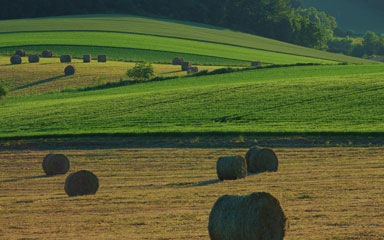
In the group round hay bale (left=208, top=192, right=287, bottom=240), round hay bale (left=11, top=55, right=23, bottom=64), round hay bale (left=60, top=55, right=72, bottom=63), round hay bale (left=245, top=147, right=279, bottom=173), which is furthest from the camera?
round hay bale (left=60, top=55, right=72, bottom=63)

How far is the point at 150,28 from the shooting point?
106688 mm

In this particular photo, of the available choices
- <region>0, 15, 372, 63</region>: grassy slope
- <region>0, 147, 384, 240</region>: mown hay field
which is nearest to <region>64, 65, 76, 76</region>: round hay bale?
<region>0, 147, 384, 240</region>: mown hay field

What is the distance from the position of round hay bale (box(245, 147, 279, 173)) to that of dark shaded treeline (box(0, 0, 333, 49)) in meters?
105

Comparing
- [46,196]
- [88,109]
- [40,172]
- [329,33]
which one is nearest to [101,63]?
[88,109]

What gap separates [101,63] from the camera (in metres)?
72.1

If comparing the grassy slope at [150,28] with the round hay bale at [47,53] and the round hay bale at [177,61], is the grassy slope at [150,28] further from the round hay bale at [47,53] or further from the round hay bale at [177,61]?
the round hay bale at [177,61]

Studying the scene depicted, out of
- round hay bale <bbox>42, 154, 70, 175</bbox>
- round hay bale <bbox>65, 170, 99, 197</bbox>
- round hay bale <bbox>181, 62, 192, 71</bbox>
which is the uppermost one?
round hay bale <bbox>181, 62, 192, 71</bbox>

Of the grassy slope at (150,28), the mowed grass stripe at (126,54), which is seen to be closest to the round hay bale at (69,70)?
the mowed grass stripe at (126,54)

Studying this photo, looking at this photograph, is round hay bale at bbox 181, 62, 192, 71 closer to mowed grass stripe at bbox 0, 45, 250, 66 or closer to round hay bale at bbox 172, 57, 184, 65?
round hay bale at bbox 172, 57, 184, 65

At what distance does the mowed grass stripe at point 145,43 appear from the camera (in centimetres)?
8656

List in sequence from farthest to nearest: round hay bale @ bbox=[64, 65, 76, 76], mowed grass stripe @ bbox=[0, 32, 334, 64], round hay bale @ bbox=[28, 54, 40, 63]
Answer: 1. mowed grass stripe @ bbox=[0, 32, 334, 64]
2. round hay bale @ bbox=[28, 54, 40, 63]
3. round hay bale @ bbox=[64, 65, 76, 76]

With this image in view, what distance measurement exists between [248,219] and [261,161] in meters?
13.3

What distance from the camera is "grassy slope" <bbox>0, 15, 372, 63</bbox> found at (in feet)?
338

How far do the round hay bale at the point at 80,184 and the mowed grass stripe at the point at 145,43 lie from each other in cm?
6463
